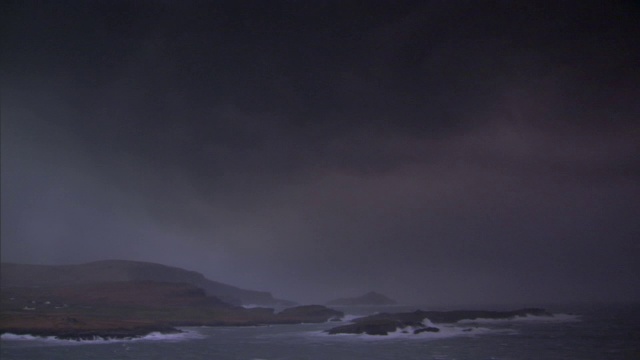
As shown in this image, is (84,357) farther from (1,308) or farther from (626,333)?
(626,333)

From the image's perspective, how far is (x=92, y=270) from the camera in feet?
74.3

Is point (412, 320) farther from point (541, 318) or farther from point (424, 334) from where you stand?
point (541, 318)

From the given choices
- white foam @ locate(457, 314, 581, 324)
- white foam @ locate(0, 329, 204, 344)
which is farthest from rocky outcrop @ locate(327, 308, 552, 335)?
white foam @ locate(0, 329, 204, 344)

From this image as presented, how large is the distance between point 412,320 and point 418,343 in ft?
6.63

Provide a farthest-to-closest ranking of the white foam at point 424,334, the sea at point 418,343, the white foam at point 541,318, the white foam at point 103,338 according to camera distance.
Result: the white foam at point 103,338, the white foam at point 424,334, the white foam at point 541,318, the sea at point 418,343

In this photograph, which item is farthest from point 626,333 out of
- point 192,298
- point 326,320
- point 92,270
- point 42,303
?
point 42,303

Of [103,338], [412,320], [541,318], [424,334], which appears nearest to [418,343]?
[424,334]

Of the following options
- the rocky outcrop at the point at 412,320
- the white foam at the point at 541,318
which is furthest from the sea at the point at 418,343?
the rocky outcrop at the point at 412,320

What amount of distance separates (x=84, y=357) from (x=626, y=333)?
16754 mm

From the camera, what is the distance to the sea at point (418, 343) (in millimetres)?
14898

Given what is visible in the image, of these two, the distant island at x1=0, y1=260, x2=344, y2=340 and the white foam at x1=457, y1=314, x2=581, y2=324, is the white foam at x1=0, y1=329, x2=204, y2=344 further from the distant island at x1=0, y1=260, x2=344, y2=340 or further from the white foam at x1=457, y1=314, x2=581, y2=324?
the white foam at x1=457, y1=314, x2=581, y2=324

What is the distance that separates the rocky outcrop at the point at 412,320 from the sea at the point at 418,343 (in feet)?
0.72

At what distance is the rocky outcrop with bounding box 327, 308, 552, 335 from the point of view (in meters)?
17.6

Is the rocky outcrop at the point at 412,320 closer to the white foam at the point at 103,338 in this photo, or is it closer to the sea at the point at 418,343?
the sea at the point at 418,343
